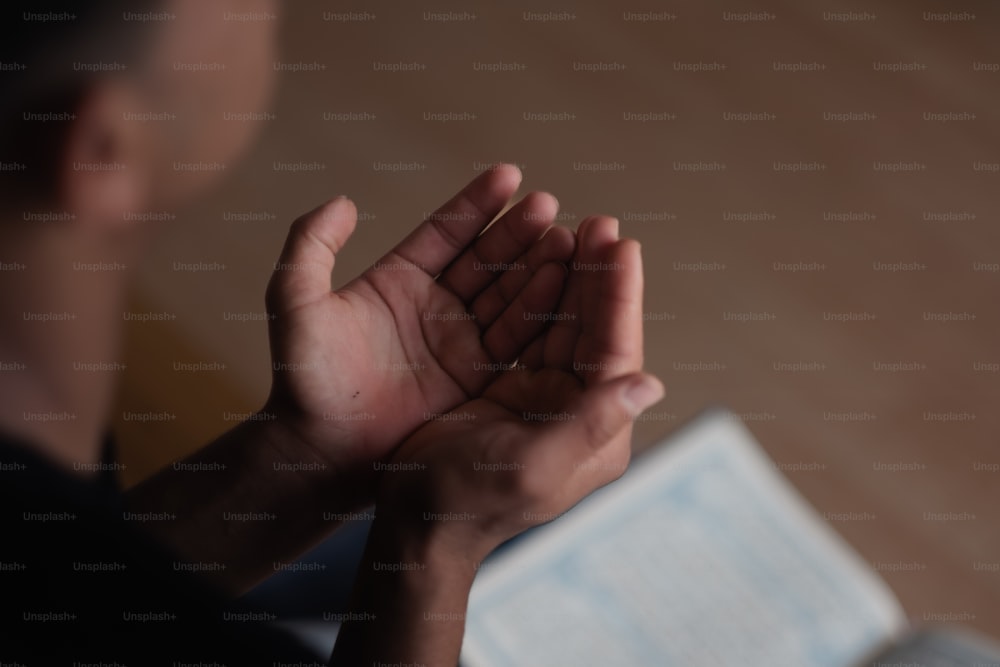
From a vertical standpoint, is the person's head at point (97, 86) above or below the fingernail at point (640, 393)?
above

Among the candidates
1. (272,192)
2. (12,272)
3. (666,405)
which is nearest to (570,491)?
(12,272)

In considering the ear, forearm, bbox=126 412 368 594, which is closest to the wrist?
forearm, bbox=126 412 368 594

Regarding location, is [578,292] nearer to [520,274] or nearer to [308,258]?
[520,274]

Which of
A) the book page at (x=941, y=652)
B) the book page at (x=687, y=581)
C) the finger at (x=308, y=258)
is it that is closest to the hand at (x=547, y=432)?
the finger at (x=308, y=258)

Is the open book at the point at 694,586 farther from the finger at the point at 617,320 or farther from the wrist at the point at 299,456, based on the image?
the finger at the point at 617,320

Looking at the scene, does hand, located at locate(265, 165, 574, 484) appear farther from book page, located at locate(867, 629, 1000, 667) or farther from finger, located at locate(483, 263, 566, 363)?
book page, located at locate(867, 629, 1000, 667)

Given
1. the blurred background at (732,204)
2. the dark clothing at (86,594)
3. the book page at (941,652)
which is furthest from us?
the blurred background at (732,204)

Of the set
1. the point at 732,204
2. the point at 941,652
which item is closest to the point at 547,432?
the point at 941,652

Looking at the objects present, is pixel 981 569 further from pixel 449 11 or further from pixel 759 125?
pixel 449 11

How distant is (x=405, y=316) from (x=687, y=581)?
45 cm

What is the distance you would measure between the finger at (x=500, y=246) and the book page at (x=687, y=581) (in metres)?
0.30

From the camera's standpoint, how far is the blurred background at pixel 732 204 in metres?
1.26

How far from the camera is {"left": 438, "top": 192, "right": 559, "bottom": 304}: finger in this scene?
72 cm

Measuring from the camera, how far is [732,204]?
156 cm
